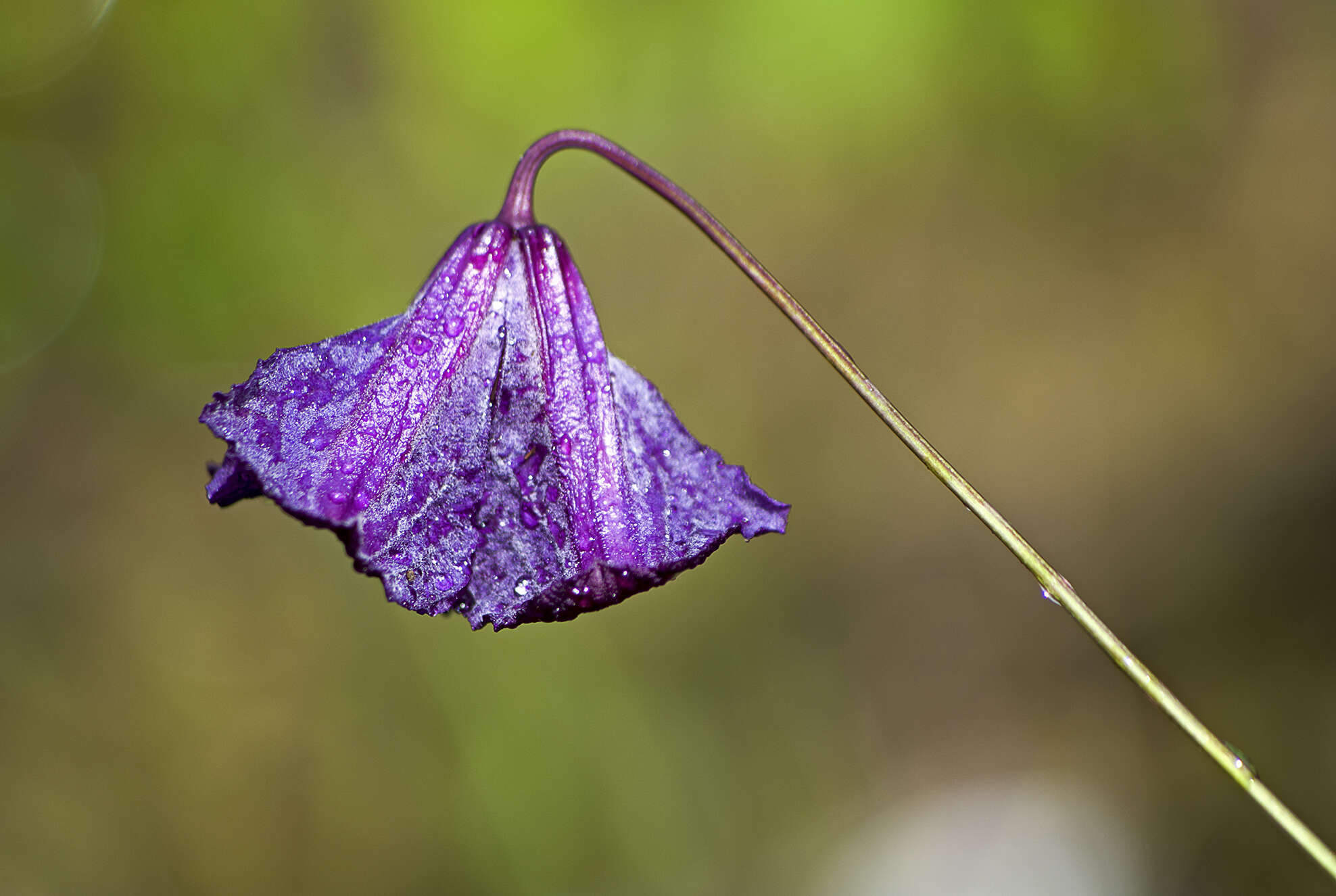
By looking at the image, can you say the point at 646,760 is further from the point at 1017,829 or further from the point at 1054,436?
the point at 1054,436

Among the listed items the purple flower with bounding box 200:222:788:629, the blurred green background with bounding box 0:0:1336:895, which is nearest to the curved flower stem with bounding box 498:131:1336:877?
the purple flower with bounding box 200:222:788:629

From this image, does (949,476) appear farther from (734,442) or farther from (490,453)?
(734,442)

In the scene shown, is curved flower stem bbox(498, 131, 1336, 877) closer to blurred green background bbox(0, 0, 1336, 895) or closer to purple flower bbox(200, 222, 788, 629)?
purple flower bbox(200, 222, 788, 629)

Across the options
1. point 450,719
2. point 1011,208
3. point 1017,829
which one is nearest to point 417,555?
point 450,719

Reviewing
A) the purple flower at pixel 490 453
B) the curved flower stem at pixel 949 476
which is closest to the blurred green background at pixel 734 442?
the purple flower at pixel 490 453

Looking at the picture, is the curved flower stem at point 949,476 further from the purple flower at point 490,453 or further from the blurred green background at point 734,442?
the blurred green background at point 734,442
